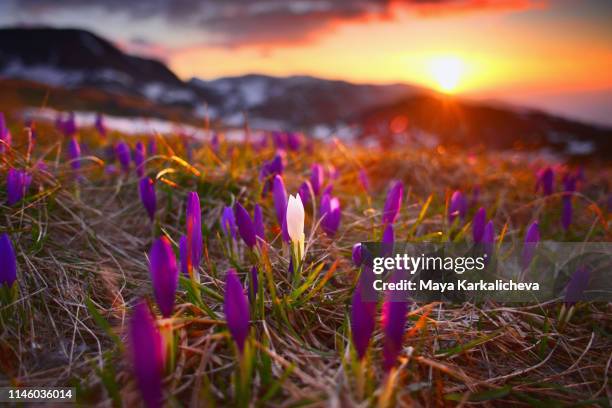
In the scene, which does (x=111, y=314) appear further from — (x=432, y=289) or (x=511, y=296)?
(x=511, y=296)

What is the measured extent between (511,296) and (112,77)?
3322 inches

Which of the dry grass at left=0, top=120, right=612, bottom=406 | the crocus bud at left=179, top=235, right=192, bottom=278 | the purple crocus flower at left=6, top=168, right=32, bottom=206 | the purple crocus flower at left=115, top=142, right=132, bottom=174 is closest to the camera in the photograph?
the dry grass at left=0, top=120, right=612, bottom=406

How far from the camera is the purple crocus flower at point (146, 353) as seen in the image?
2.90 feet

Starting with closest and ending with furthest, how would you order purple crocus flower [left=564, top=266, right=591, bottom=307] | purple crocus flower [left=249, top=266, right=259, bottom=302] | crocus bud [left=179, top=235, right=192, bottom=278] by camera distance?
purple crocus flower [left=249, top=266, right=259, bottom=302] < crocus bud [left=179, top=235, right=192, bottom=278] < purple crocus flower [left=564, top=266, right=591, bottom=307]

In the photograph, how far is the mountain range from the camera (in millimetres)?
40719

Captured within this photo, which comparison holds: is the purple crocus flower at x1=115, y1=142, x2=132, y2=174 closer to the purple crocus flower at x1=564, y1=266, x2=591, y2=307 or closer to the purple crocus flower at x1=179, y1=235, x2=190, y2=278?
the purple crocus flower at x1=179, y1=235, x2=190, y2=278

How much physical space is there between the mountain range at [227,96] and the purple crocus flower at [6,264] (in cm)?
2676

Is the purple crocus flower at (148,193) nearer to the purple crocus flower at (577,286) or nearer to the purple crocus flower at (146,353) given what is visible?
the purple crocus flower at (146,353)

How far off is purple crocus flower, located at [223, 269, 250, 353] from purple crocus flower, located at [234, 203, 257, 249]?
0.51m

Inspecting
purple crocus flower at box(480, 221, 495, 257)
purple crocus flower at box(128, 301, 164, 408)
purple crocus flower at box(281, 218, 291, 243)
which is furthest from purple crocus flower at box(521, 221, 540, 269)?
purple crocus flower at box(128, 301, 164, 408)

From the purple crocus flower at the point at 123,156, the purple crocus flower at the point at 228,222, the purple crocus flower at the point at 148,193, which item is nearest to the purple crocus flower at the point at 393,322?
the purple crocus flower at the point at 228,222

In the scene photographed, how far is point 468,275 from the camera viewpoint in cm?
200

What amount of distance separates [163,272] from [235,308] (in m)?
0.22

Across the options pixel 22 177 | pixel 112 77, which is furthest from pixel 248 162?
pixel 112 77
